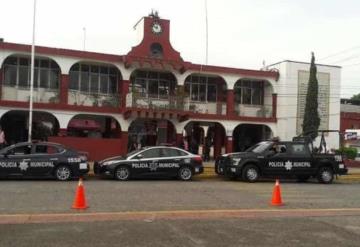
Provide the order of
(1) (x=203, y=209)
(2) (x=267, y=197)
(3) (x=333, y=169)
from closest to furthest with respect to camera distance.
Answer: (1) (x=203, y=209)
(2) (x=267, y=197)
(3) (x=333, y=169)

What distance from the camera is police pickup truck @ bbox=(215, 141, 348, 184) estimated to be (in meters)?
22.8

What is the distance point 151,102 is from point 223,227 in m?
25.3

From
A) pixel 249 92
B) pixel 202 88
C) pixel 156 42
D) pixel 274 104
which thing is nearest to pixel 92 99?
pixel 156 42

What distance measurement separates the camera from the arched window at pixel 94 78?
36438 mm

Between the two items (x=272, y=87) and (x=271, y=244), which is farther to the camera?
(x=272, y=87)

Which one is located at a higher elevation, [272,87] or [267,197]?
[272,87]

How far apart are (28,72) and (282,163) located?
18.8 m

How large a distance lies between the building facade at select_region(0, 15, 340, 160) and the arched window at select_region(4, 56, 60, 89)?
0.06m

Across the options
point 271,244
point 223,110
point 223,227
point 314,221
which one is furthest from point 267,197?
point 223,110

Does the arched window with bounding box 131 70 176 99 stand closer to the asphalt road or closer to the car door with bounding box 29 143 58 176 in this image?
the car door with bounding box 29 143 58 176

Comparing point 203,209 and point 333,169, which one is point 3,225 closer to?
point 203,209

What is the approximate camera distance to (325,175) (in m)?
23.8

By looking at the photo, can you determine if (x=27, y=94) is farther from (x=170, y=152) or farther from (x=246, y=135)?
(x=246, y=135)

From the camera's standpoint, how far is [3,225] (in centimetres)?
1048
